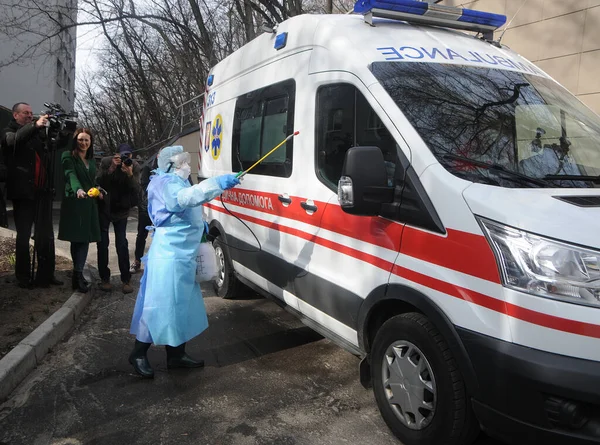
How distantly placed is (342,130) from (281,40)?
4.21ft

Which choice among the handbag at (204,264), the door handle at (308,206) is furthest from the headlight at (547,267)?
the handbag at (204,264)

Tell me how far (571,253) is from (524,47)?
730 cm

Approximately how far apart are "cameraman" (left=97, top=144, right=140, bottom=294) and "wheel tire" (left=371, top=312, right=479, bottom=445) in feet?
12.9

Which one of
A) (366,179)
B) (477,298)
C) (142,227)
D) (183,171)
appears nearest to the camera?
(477,298)

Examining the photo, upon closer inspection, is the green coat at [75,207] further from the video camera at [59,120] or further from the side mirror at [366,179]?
the side mirror at [366,179]

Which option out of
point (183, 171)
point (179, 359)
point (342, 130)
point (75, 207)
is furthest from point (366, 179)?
point (75, 207)

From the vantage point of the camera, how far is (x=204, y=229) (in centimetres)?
383

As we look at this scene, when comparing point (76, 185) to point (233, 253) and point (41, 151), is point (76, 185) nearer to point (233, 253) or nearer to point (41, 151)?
point (41, 151)

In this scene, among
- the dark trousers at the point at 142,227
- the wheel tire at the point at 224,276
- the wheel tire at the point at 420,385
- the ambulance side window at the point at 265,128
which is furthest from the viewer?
the dark trousers at the point at 142,227

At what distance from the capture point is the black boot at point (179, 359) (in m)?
3.80

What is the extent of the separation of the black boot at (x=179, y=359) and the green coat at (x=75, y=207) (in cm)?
209

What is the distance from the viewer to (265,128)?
431cm

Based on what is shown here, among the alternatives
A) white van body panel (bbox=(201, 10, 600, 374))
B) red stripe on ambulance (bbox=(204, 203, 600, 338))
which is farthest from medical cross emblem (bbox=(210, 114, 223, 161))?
red stripe on ambulance (bbox=(204, 203, 600, 338))

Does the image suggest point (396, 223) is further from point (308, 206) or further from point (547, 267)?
point (308, 206)
